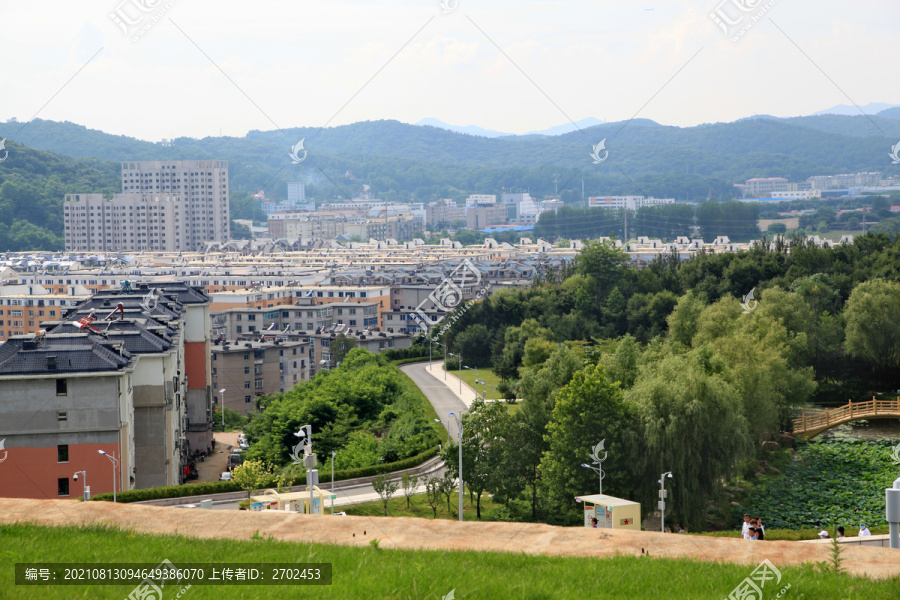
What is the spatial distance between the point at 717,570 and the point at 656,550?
1.41 feet

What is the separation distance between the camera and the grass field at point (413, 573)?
410 cm

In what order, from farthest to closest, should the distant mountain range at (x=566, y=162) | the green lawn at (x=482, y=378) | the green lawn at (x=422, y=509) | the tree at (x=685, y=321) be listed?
the distant mountain range at (x=566, y=162) < the green lawn at (x=482, y=378) < the tree at (x=685, y=321) < the green lawn at (x=422, y=509)

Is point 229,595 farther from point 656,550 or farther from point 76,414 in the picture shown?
point 76,414

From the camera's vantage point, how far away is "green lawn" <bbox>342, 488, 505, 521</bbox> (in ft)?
56.4

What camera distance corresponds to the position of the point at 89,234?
308 feet

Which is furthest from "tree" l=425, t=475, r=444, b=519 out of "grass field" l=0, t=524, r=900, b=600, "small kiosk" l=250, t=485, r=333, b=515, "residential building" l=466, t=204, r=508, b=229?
"residential building" l=466, t=204, r=508, b=229

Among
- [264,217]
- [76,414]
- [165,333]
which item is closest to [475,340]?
[165,333]

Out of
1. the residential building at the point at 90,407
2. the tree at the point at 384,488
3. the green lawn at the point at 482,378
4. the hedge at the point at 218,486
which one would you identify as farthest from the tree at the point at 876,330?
the residential building at the point at 90,407

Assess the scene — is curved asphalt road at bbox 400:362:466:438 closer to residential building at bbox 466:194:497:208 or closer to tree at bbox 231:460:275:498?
tree at bbox 231:460:275:498

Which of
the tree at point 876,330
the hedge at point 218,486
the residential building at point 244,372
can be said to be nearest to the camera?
the hedge at point 218,486

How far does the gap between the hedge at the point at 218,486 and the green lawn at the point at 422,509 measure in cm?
90

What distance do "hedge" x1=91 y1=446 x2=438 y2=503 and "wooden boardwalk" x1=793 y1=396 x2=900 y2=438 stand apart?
8744mm

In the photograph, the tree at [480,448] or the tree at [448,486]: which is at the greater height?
the tree at [480,448]

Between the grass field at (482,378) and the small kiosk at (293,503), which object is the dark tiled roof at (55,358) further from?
the grass field at (482,378)
